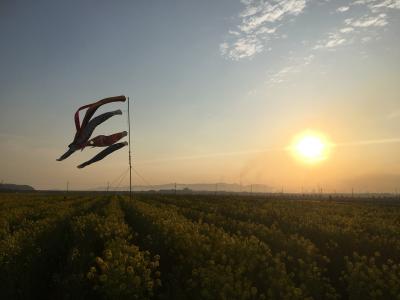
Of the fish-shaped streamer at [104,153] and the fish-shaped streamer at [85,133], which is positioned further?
the fish-shaped streamer at [104,153]

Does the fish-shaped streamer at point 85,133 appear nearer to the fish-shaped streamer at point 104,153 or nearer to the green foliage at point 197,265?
the fish-shaped streamer at point 104,153

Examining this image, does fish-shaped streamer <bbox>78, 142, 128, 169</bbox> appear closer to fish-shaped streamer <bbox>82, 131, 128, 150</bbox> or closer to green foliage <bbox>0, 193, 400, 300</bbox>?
fish-shaped streamer <bbox>82, 131, 128, 150</bbox>

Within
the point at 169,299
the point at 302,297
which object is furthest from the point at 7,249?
the point at 302,297

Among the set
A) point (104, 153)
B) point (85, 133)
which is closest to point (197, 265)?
point (85, 133)

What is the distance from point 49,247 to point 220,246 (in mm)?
7626

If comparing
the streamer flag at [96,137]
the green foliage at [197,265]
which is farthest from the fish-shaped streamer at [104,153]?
the green foliage at [197,265]

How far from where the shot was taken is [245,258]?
9.65m

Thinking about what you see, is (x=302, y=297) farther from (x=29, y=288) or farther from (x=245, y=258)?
(x=29, y=288)

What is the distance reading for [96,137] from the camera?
31.2 m

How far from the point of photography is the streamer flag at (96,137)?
29.7 metres

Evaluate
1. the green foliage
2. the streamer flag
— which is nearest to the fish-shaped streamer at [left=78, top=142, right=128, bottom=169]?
the streamer flag

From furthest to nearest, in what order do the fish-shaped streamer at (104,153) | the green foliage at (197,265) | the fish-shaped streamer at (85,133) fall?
the fish-shaped streamer at (104,153)
the fish-shaped streamer at (85,133)
the green foliage at (197,265)

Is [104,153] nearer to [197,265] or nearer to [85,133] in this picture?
[85,133]

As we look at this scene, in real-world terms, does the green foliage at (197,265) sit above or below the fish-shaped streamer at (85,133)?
below
